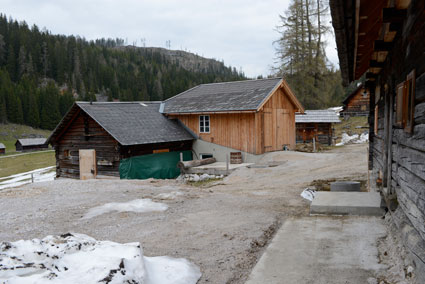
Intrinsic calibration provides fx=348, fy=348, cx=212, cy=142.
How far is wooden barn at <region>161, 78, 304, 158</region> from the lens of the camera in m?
21.5

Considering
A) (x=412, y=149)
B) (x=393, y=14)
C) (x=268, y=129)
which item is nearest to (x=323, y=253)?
(x=412, y=149)

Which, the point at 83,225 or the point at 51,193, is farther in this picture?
the point at 51,193

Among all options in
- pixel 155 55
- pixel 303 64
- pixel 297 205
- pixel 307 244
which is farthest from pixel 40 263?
pixel 155 55

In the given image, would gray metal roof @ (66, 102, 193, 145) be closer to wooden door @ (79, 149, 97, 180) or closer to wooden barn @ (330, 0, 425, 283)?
wooden door @ (79, 149, 97, 180)

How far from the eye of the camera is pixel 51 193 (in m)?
12.8

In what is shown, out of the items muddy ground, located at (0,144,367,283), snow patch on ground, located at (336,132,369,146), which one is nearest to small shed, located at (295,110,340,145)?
snow patch on ground, located at (336,132,369,146)

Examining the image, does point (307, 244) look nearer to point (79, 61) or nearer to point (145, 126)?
point (145, 126)

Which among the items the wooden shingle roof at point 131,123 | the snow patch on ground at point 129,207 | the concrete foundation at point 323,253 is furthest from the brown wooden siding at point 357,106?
the concrete foundation at point 323,253

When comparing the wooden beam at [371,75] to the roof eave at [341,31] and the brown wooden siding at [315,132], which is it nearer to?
the roof eave at [341,31]

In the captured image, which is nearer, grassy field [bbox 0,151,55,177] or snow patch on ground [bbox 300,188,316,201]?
snow patch on ground [bbox 300,188,316,201]

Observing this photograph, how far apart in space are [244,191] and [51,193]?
7.06m

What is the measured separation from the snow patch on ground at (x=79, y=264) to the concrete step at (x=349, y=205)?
3.88 m

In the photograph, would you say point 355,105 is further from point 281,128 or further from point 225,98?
point 225,98

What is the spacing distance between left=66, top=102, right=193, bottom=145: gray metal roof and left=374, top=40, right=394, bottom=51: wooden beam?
1499cm
